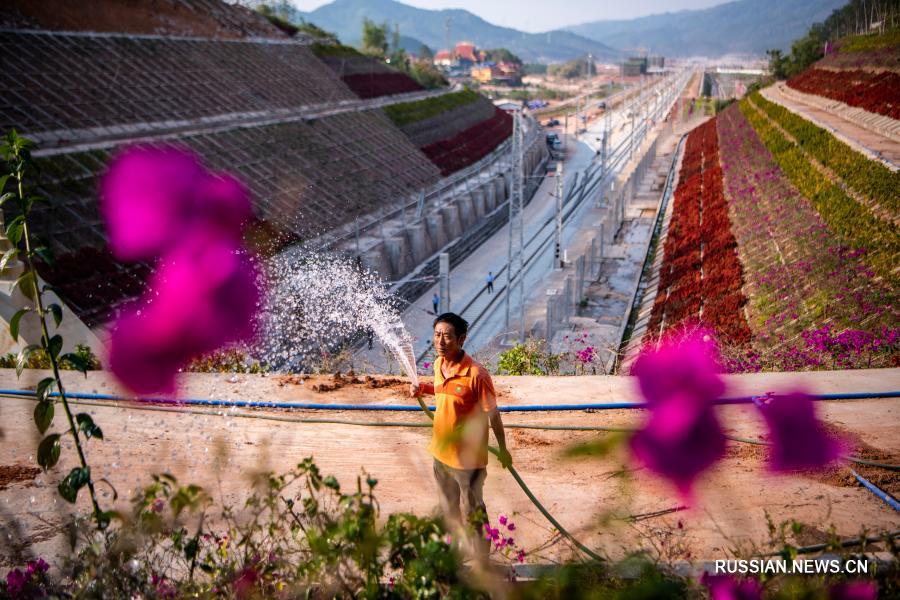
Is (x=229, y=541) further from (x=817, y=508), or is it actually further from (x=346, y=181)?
(x=346, y=181)

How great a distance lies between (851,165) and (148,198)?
48.4 ft

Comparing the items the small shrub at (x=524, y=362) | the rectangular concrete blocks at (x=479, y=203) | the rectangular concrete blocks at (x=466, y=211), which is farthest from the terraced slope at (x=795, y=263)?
the rectangular concrete blocks at (x=479, y=203)

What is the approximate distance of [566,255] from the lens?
27406mm

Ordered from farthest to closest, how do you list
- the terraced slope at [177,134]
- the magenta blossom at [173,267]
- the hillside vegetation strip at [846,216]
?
1. the terraced slope at [177,134]
2. the hillside vegetation strip at [846,216]
3. the magenta blossom at [173,267]

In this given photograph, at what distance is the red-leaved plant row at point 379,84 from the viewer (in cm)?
4281

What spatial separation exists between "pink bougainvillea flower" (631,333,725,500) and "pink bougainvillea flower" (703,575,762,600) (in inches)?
59.5

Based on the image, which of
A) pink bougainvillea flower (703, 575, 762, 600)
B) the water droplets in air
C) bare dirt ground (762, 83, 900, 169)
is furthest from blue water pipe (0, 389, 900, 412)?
bare dirt ground (762, 83, 900, 169)

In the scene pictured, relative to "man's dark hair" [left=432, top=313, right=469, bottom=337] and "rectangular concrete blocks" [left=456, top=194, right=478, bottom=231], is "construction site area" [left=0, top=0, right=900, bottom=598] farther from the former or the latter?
"man's dark hair" [left=432, top=313, right=469, bottom=337]

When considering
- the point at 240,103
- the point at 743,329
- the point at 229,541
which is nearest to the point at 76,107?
the point at 240,103

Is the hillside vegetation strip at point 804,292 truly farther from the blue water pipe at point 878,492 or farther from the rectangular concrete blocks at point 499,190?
the rectangular concrete blocks at point 499,190

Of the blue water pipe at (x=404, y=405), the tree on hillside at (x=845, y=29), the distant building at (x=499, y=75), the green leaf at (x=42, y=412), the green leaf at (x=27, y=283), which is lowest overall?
the blue water pipe at (x=404, y=405)

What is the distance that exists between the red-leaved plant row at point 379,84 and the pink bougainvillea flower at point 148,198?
69.0ft

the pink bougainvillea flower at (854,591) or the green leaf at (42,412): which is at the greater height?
the green leaf at (42,412)

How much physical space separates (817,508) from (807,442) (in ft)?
5.43
